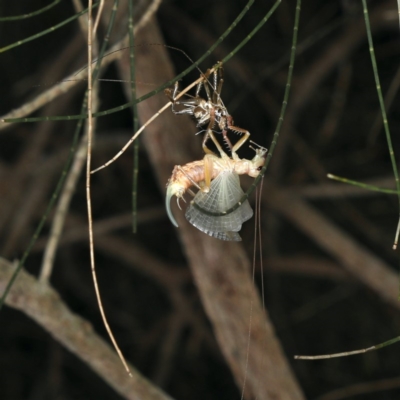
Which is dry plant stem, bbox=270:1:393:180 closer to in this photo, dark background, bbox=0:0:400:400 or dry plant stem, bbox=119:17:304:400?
dark background, bbox=0:0:400:400

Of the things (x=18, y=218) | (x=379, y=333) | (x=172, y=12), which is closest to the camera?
(x=18, y=218)

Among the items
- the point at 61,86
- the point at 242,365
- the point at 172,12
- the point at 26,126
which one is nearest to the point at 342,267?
the point at 242,365

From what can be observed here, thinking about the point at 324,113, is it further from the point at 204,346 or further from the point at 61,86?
the point at 61,86

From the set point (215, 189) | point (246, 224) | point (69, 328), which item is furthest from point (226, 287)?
point (246, 224)

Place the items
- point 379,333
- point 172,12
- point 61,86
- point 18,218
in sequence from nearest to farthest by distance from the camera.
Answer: point 61,86 → point 18,218 → point 172,12 → point 379,333

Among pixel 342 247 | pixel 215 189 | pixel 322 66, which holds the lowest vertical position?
pixel 342 247

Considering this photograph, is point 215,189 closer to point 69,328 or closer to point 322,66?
point 69,328
